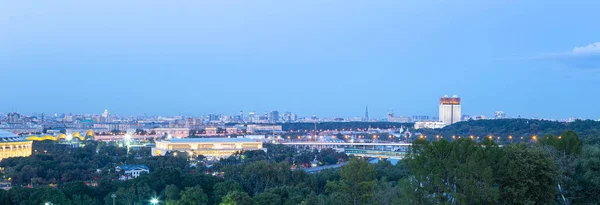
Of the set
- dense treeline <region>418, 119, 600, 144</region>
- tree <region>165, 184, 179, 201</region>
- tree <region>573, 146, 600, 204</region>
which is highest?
dense treeline <region>418, 119, 600, 144</region>

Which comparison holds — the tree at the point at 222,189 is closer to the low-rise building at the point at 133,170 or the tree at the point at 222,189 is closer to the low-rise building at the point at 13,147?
the low-rise building at the point at 133,170

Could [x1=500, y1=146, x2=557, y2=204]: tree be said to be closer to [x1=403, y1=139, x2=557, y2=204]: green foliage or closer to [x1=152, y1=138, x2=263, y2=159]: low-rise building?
[x1=403, y1=139, x2=557, y2=204]: green foliage

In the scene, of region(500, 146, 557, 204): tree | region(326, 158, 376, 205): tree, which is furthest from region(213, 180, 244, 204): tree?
region(500, 146, 557, 204): tree

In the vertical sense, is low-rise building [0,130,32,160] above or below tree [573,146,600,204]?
below

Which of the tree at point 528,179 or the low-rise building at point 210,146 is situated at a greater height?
the tree at point 528,179

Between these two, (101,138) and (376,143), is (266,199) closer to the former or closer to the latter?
(376,143)

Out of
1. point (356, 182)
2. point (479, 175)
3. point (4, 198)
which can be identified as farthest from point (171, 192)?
point (479, 175)

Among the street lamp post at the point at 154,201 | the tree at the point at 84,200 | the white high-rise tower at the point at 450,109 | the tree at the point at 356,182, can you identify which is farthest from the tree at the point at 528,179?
the white high-rise tower at the point at 450,109

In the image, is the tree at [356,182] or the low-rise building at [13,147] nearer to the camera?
the tree at [356,182]

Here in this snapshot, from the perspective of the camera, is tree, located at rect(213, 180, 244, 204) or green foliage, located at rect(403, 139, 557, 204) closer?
green foliage, located at rect(403, 139, 557, 204)
